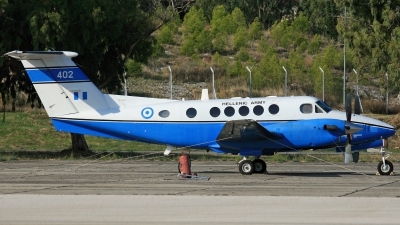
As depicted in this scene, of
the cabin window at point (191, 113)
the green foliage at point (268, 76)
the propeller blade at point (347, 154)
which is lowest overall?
the propeller blade at point (347, 154)

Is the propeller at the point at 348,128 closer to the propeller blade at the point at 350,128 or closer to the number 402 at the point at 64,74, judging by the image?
the propeller blade at the point at 350,128

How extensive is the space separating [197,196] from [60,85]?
9573 millimetres

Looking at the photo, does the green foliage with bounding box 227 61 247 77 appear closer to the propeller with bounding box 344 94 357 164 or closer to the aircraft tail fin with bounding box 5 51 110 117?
the aircraft tail fin with bounding box 5 51 110 117

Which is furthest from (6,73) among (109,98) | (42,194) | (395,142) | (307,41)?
(307,41)

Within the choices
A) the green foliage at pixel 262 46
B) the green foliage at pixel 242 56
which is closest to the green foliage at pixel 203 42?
the green foliage at pixel 242 56

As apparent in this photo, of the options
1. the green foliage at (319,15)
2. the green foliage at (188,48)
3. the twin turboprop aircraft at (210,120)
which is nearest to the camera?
the twin turboprop aircraft at (210,120)

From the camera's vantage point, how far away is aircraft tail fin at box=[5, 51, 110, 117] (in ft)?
83.5

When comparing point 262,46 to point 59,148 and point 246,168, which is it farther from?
point 246,168

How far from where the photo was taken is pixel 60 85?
25.6m

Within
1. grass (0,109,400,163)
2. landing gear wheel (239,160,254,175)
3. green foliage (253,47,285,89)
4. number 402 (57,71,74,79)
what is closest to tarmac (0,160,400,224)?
landing gear wheel (239,160,254,175)

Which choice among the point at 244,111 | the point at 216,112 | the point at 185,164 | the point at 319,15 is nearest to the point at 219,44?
the point at 319,15

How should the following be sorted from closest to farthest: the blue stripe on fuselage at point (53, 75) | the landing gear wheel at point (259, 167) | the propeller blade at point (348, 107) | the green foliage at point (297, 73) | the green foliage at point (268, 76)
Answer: the propeller blade at point (348, 107)
the landing gear wheel at point (259, 167)
the blue stripe on fuselage at point (53, 75)
the green foliage at point (268, 76)
the green foliage at point (297, 73)

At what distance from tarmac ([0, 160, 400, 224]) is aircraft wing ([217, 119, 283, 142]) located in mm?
1270

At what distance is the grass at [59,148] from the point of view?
3297 centimetres
